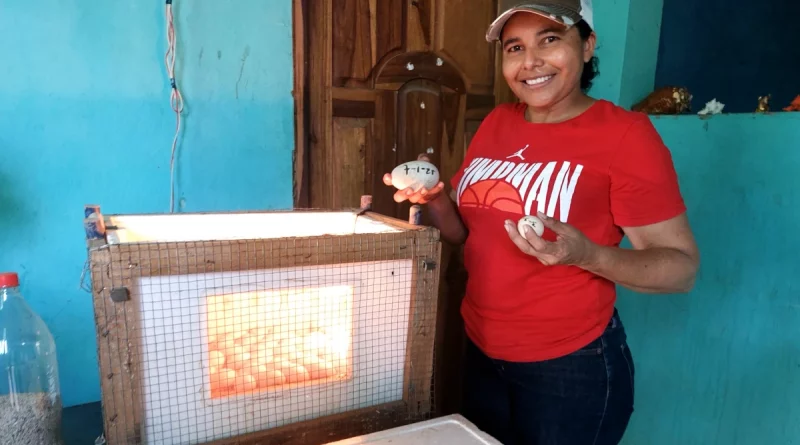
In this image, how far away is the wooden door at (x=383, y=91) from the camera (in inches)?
56.0

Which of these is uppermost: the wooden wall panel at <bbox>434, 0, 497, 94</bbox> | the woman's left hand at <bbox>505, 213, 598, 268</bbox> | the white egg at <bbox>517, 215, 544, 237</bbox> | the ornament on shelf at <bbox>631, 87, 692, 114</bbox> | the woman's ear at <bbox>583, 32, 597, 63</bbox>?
the wooden wall panel at <bbox>434, 0, 497, 94</bbox>

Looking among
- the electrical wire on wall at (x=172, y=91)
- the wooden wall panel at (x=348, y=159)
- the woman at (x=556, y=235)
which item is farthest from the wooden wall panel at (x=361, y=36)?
the woman at (x=556, y=235)

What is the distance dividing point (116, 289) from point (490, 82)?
52.2 inches

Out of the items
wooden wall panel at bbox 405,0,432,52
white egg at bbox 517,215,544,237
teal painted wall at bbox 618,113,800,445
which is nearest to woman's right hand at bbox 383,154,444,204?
white egg at bbox 517,215,544,237

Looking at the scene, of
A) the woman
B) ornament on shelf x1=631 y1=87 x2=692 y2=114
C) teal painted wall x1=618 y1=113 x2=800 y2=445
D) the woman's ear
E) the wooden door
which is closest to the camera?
the woman

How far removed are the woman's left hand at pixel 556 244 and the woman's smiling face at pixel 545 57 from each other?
1.07 feet

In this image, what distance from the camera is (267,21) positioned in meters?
1.33

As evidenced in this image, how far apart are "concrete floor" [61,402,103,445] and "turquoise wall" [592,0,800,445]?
1403mm

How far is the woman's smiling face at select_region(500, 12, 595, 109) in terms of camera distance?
95cm

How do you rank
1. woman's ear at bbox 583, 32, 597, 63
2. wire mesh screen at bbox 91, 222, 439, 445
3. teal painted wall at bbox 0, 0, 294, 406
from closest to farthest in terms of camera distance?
wire mesh screen at bbox 91, 222, 439, 445
woman's ear at bbox 583, 32, 597, 63
teal painted wall at bbox 0, 0, 294, 406

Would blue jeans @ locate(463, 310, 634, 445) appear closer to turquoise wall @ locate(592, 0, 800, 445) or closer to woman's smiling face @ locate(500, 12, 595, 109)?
woman's smiling face @ locate(500, 12, 595, 109)

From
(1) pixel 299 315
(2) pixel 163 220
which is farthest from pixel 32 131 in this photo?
(1) pixel 299 315

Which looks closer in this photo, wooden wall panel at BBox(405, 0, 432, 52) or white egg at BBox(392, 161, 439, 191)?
white egg at BBox(392, 161, 439, 191)

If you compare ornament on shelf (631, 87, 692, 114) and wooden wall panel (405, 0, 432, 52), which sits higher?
wooden wall panel (405, 0, 432, 52)
